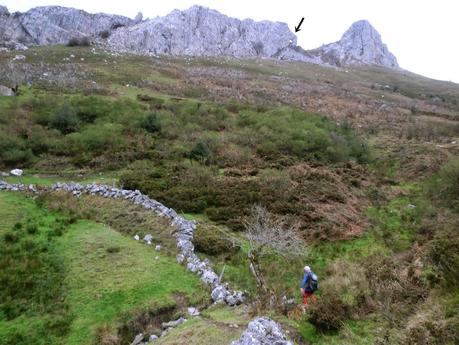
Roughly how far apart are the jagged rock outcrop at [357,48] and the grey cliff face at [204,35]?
89.5 ft

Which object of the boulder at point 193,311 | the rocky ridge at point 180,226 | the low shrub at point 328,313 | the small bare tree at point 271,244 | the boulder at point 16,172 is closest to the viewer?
the low shrub at point 328,313

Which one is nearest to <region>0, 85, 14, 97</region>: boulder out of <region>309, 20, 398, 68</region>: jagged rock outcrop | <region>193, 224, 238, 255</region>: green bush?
<region>193, 224, 238, 255</region>: green bush

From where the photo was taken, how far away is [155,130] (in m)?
32.7

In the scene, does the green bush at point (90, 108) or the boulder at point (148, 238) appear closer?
the boulder at point (148, 238)

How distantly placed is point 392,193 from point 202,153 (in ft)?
44.7

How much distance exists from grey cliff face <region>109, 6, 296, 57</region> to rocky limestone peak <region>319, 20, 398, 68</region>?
2986 centimetres

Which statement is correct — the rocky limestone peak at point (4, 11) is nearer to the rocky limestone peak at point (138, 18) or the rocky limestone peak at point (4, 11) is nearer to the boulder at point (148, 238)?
the rocky limestone peak at point (138, 18)

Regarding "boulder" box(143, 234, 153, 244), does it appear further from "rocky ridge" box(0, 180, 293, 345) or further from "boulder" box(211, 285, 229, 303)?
"boulder" box(211, 285, 229, 303)

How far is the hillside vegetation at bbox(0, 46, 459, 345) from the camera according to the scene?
11352mm

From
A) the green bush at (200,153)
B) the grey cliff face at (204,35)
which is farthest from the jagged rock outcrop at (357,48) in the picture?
the green bush at (200,153)

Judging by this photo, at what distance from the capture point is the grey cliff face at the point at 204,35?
12206 cm

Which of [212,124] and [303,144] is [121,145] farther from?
[303,144]

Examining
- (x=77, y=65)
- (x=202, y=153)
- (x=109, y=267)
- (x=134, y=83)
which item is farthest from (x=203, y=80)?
(x=109, y=267)

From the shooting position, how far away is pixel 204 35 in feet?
464
